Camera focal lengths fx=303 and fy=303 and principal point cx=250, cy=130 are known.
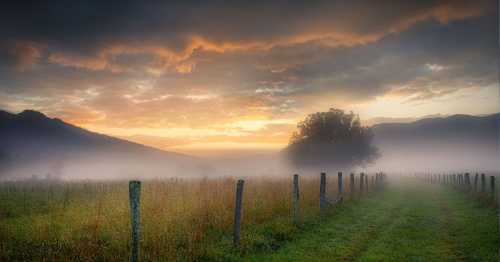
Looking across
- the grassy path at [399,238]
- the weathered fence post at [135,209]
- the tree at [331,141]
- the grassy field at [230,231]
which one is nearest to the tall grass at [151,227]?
the grassy field at [230,231]

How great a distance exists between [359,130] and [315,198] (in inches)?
1785

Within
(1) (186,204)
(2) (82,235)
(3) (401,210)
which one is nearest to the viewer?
(2) (82,235)

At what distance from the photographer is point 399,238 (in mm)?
10898

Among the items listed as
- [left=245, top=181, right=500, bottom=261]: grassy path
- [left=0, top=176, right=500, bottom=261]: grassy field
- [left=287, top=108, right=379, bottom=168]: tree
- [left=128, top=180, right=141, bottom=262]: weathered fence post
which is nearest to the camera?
[left=128, top=180, right=141, bottom=262]: weathered fence post

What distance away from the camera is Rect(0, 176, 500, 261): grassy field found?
27.4 feet

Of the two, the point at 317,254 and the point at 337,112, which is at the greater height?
the point at 337,112

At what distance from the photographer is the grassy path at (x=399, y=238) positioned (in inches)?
348

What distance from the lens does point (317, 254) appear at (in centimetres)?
909

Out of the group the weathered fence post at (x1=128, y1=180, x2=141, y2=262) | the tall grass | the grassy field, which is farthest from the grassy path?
the weathered fence post at (x1=128, y1=180, x2=141, y2=262)

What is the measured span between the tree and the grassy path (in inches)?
1648

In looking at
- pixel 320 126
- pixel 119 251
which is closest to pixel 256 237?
pixel 119 251

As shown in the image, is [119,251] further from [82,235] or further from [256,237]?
[256,237]

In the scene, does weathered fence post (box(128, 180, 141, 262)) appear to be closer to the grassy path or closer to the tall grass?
the tall grass

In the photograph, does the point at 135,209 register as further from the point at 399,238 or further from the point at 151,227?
the point at 399,238
